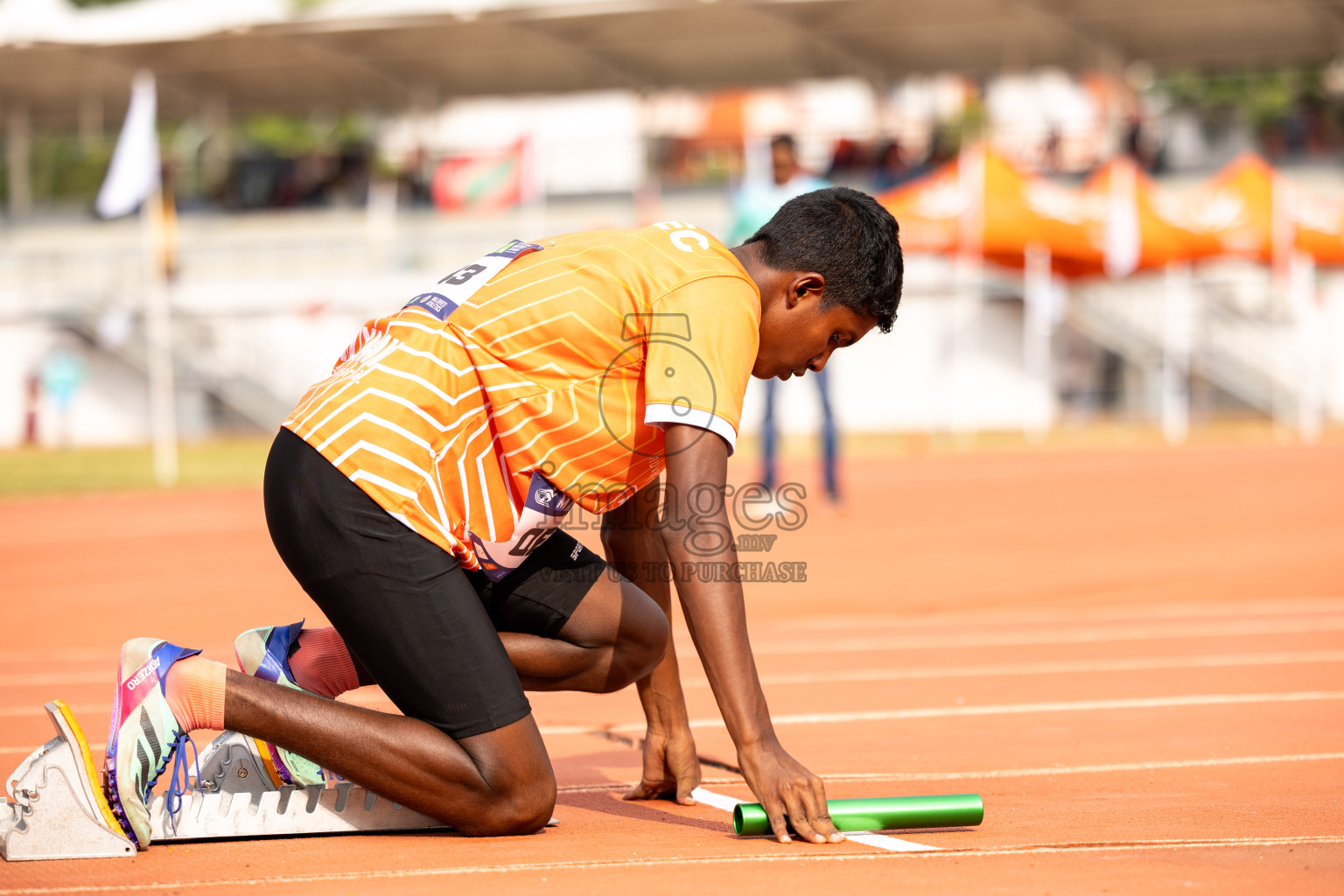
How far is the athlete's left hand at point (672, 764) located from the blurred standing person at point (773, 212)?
5.85 metres

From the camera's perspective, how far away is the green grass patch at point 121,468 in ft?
54.3

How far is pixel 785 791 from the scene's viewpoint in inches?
118

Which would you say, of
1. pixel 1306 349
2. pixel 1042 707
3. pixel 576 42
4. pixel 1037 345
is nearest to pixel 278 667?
pixel 1042 707

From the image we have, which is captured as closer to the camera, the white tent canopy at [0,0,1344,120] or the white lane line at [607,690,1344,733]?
the white lane line at [607,690,1344,733]

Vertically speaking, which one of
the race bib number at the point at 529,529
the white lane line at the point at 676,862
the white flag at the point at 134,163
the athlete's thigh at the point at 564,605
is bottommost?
the white lane line at the point at 676,862

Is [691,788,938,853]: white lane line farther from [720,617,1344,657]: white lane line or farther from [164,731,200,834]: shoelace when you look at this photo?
[720,617,1344,657]: white lane line

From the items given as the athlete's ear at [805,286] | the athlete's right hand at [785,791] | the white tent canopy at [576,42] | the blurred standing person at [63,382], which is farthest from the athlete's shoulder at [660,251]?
the blurred standing person at [63,382]

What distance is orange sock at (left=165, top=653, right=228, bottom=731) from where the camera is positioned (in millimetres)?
3166

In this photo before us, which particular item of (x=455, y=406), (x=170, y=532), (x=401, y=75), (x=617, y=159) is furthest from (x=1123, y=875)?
(x=401, y=75)

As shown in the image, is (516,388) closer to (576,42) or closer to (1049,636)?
(1049,636)

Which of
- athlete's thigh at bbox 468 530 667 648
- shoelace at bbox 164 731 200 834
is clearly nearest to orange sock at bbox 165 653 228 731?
shoelace at bbox 164 731 200 834

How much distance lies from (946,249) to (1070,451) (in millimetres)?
3047

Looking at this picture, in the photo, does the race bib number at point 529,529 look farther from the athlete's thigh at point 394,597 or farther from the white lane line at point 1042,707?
the white lane line at point 1042,707

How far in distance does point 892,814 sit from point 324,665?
56.1 inches
